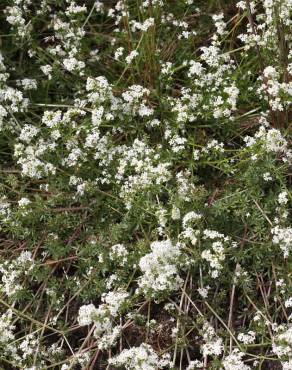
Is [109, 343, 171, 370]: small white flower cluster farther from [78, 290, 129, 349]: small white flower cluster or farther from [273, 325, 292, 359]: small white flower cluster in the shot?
[273, 325, 292, 359]: small white flower cluster

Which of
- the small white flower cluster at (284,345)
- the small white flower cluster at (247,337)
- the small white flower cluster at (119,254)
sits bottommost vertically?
the small white flower cluster at (247,337)

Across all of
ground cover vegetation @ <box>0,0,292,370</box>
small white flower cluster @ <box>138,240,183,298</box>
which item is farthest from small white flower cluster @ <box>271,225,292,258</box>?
small white flower cluster @ <box>138,240,183,298</box>

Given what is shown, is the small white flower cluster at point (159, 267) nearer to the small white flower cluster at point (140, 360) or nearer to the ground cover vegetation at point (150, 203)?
the ground cover vegetation at point (150, 203)

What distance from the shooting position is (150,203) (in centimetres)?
442

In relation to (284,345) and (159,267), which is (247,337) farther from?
(159,267)

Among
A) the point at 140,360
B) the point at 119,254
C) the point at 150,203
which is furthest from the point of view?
the point at 150,203

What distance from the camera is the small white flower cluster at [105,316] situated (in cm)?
386

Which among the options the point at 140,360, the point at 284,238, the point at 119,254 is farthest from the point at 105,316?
the point at 284,238

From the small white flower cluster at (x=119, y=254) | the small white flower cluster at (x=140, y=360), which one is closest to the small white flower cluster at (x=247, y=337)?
the small white flower cluster at (x=140, y=360)

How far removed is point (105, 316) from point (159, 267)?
462mm

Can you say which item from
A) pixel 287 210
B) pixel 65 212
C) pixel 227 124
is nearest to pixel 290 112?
pixel 227 124

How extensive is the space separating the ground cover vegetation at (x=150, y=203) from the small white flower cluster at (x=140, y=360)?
0.4 inches

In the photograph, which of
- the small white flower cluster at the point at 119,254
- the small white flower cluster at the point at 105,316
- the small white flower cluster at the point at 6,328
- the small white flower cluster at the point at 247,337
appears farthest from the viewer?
the small white flower cluster at the point at 119,254

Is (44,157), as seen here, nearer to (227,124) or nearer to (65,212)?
(65,212)
